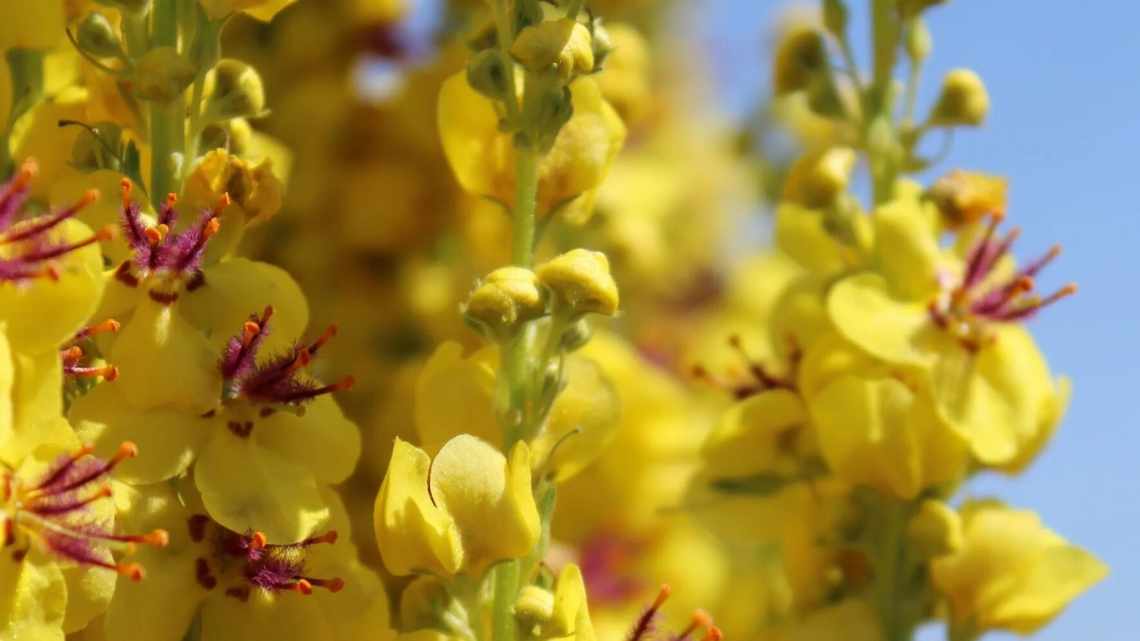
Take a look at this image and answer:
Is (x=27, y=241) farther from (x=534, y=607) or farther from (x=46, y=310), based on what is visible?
(x=534, y=607)

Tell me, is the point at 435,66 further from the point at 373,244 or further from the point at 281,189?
the point at 281,189

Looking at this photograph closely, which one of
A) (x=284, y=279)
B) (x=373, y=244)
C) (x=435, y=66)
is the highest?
(x=284, y=279)

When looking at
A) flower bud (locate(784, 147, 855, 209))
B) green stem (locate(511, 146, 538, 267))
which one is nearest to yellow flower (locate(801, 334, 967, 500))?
flower bud (locate(784, 147, 855, 209))

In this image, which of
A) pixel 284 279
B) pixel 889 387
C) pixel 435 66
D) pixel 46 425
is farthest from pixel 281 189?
pixel 435 66

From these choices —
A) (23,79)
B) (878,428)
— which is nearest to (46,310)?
(23,79)

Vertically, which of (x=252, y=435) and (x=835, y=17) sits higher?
(x=835, y=17)

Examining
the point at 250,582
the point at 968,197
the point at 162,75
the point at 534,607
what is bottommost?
the point at 250,582

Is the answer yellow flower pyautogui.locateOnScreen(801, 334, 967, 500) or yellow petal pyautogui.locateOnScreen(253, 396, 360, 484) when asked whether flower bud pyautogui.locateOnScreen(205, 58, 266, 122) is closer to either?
yellow petal pyautogui.locateOnScreen(253, 396, 360, 484)
